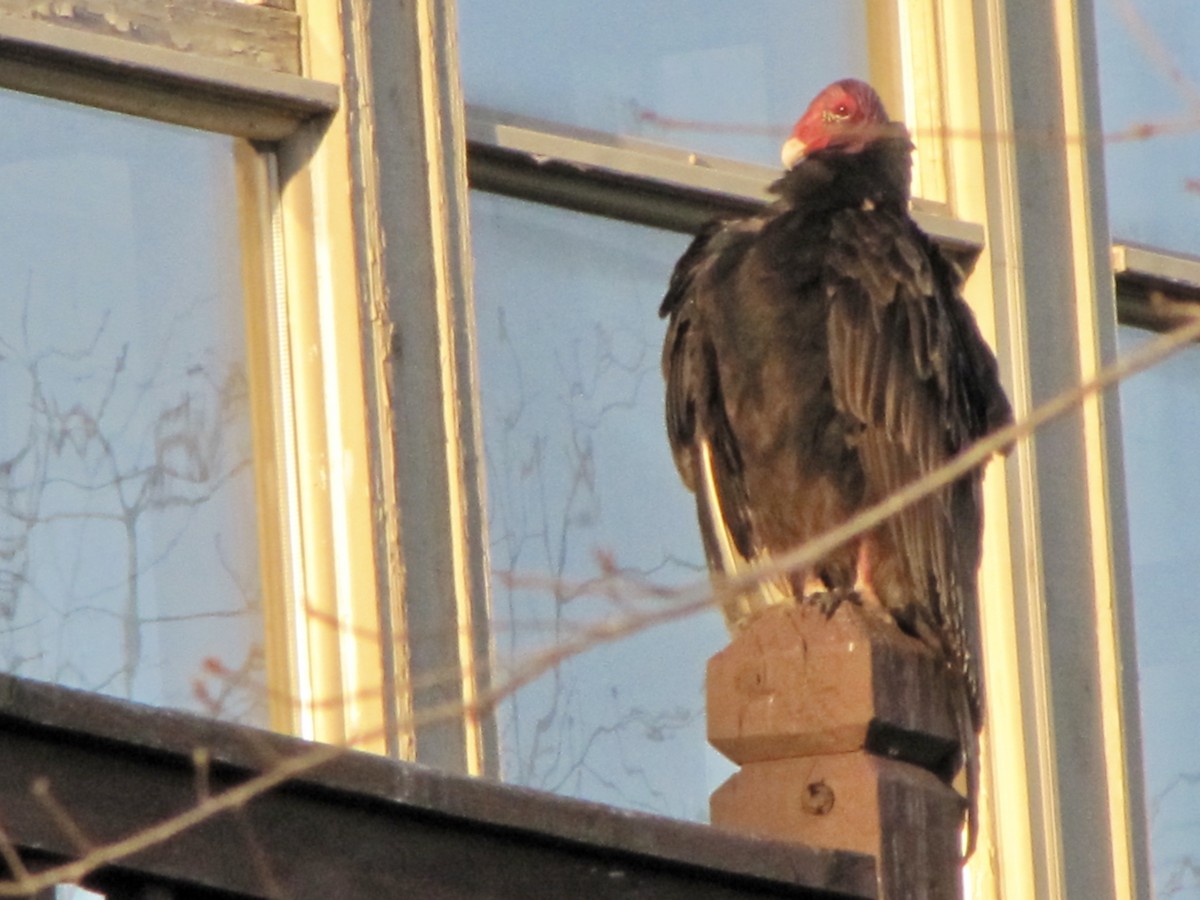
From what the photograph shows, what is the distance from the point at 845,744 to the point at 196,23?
2259mm

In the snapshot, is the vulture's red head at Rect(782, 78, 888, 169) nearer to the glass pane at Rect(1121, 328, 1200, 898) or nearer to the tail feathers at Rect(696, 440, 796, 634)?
the tail feathers at Rect(696, 440, 796, 634)

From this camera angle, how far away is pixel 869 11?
6246 millimetres

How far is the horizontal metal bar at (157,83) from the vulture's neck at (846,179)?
0.96 meters

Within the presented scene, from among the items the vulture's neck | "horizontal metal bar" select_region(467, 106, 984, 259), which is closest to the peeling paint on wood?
"horizontal metal bar" select_region(467, 106, 984, 259)

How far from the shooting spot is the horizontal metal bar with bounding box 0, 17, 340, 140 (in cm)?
473

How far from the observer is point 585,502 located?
5367 mm

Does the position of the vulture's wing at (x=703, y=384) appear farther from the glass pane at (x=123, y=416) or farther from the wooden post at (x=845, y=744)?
the wooden post at (x=845, y=744)

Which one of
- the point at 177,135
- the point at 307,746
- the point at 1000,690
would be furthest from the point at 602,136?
the point at 307,746

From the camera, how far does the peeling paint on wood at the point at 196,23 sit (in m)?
4.79

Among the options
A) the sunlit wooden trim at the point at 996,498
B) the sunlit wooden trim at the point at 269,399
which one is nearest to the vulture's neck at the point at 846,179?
the sunlit wooden trim at the point at 996,498

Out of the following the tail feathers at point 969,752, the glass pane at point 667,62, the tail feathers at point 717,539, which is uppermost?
the glass pane at point 667,62

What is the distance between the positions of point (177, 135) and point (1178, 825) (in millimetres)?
2869

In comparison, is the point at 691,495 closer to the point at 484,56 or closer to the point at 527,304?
the point at 527,304

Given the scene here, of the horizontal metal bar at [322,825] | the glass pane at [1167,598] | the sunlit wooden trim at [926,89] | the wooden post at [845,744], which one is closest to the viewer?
the horizontal metal bar at [322,825]
